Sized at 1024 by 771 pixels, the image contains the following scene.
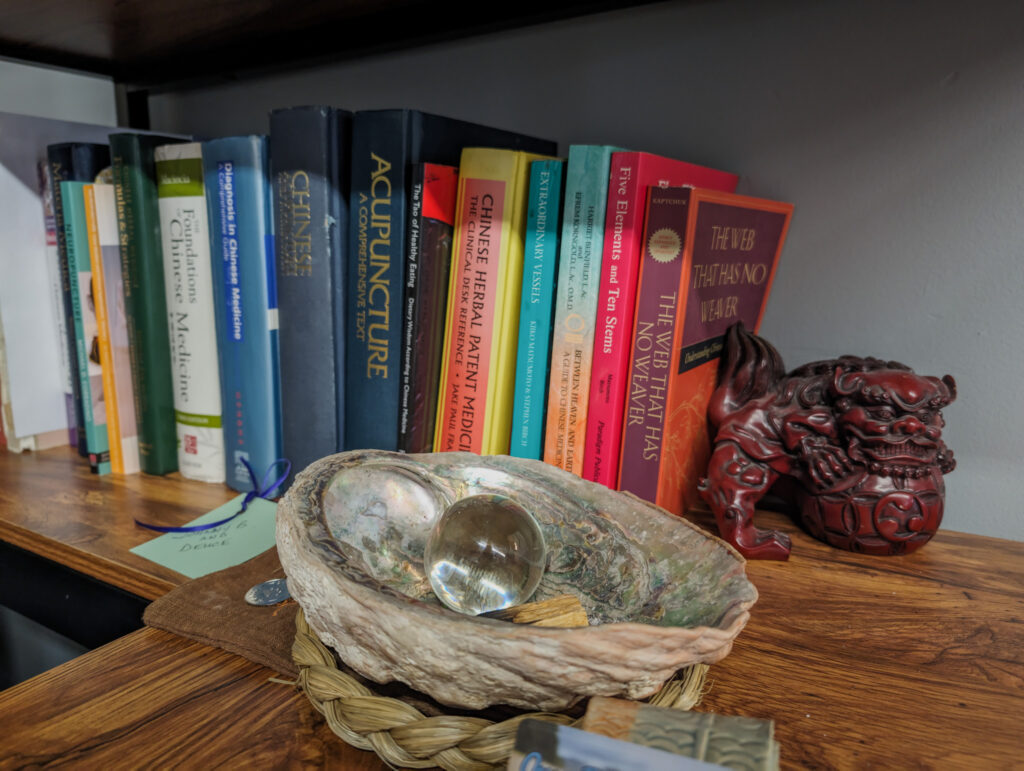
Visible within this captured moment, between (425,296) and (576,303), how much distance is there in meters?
0.15

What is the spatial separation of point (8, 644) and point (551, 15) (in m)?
1.27

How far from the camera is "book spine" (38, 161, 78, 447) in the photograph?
0.88 m

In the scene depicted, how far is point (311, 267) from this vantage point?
28.1 inches

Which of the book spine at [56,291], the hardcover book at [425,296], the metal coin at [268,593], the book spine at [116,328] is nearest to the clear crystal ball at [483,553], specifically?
the metal coin at [268,593]

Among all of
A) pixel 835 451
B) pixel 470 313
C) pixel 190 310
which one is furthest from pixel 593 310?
pixel 190 310

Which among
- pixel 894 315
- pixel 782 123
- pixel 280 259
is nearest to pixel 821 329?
pixel 894 315

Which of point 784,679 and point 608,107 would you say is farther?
point 608,107

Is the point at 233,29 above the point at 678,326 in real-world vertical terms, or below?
above

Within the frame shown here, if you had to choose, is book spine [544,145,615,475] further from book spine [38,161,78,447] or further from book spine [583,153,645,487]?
book spine [38,161,78,447]

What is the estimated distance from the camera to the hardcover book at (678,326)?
0.62 m

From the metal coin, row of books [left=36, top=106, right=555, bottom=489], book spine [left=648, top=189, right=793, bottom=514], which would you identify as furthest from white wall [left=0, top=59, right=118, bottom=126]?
book spine [left=648, top=189, right=793, bottom=514]

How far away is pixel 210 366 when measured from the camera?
81 centimetres

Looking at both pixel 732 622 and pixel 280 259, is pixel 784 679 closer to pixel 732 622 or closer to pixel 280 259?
pixel 732 622

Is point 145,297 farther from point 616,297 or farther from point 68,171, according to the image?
point 616,297
